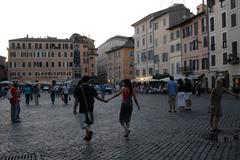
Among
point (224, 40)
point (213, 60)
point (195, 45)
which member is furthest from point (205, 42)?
point (224, 40)

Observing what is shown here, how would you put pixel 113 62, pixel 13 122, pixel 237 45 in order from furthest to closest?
pixel 113 62, pixel 237 45, pixel 13 122

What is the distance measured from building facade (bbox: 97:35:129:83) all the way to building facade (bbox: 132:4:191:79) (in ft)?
109

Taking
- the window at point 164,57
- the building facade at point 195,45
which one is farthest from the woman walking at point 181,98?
the window at point 164,57

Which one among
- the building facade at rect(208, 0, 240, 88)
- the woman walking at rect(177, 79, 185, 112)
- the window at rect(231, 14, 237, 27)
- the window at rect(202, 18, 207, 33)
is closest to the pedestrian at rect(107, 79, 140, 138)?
the woman walking at rect(177, 79, 185, 112)

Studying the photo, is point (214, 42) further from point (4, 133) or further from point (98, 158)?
point (98, 158)

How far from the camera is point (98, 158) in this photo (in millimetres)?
8852

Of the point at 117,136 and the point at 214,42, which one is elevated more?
the point at 214,42

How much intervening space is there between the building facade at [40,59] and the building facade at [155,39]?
41.3m

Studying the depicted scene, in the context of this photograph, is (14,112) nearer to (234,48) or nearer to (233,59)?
(233,59)

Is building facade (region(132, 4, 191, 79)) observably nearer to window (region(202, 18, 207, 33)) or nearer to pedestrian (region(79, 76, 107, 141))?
window (region(202, 18, 207, 33))

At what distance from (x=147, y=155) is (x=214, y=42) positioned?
175 feet

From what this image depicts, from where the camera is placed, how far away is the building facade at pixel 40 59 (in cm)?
13012

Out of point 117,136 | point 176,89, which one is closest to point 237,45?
point 176,89

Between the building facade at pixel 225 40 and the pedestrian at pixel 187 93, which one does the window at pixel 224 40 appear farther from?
the pedestrian at pixel 187 93
